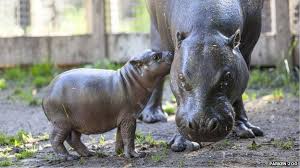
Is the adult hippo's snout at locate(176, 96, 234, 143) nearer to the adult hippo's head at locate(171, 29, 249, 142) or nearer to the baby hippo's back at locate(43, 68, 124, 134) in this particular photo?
the adult hippo's head at locate(171, 29, 249, 142)

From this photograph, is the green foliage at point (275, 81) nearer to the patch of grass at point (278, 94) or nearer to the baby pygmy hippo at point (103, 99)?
the patch of grass at point (278, 94)

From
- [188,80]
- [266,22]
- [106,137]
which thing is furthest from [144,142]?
[266,22]

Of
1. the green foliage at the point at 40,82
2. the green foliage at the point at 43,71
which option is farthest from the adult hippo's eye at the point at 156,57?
the green foliage at the point at 43,71

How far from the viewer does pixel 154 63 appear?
396 centimetres

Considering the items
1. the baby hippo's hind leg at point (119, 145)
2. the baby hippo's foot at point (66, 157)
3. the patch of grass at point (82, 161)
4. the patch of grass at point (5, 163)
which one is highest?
the baby hippo's hind leg at point (119, 145)

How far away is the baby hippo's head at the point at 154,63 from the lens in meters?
3.95

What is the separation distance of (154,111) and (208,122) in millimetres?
2611

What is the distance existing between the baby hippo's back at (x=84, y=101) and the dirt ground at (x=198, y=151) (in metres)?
0.26

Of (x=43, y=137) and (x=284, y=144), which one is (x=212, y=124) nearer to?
(x=284, y=144)

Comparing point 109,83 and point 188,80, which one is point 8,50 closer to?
point 109,83

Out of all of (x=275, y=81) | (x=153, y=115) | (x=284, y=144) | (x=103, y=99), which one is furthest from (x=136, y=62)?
(x=275, y=81)

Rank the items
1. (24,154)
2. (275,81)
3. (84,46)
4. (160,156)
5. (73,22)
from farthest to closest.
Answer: (73,22) → (84,46) → (275,81) → (24,154) → (160,156)

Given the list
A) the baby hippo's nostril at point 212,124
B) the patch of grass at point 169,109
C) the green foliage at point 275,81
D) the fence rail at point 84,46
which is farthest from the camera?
the fence rail at point 84,46

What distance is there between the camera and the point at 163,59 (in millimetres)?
3951
